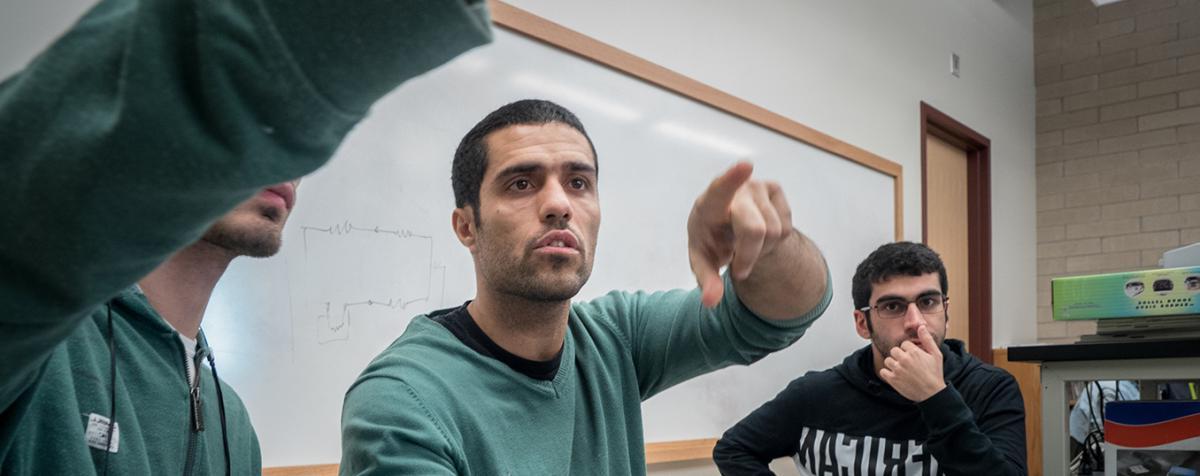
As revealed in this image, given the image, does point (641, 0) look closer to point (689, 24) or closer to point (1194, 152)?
point (689, 24)

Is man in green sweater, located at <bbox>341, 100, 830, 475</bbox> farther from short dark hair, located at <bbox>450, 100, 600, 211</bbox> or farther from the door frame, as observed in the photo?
the door frame

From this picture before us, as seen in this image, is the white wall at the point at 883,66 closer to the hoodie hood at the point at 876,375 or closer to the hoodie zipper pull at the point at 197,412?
the hoodie hood at the point at 876,375

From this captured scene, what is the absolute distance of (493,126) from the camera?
1442 mm

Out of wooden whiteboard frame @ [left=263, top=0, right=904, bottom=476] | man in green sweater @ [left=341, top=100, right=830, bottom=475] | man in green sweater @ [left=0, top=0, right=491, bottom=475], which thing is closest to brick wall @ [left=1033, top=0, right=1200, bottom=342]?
wooden whiteboard frame @ [left=263, top=0, right=904, bottom=476]

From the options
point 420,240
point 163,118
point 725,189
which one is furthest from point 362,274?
point 163,118

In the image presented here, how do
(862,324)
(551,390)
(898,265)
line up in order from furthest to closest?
1. (862,324)
2. (898,265)
3. (551,390)

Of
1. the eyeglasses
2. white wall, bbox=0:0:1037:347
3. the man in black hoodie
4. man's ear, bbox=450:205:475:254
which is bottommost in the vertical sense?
the man in black hoodie

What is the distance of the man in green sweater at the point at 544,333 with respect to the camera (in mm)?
1110

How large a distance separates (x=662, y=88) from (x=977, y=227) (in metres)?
2.88

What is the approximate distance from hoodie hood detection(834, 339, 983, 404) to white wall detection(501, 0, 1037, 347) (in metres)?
0.98

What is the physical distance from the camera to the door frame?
4.72 meters

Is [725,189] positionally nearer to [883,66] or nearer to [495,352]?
[495,352]

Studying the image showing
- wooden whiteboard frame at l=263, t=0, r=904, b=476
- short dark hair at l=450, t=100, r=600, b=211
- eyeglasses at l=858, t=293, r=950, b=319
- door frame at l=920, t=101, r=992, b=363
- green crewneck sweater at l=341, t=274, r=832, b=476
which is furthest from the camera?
door frame at l=920, t=101, r=992, b=363

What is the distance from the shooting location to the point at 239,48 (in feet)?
1.03
